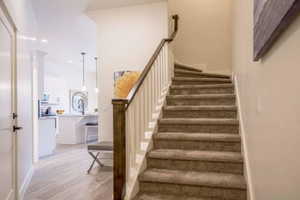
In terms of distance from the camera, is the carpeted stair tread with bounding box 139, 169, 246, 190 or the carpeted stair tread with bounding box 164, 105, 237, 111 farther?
the carpeted stair tread with bounding box 164, 105, 237, 111

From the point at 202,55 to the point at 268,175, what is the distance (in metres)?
4.25

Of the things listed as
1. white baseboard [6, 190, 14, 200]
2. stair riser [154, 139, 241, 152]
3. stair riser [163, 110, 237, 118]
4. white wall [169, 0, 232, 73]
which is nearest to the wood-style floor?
white baseboard [6, 190, 14, 200]

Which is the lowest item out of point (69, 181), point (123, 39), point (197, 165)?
point (69, 181)

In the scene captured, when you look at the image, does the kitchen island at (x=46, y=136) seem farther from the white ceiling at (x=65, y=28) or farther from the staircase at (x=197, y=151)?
the staircase at (x=197, y=151)

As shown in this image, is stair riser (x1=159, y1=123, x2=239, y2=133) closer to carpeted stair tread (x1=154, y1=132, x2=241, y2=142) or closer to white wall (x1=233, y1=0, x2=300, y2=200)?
carpeted stair tread (x1=154, y1=132, x2=241, y2=142)

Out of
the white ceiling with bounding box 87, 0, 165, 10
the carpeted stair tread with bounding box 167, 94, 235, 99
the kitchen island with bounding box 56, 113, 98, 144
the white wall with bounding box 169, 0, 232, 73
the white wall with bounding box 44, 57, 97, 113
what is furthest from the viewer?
the white wall with bounding box 44, 57, 97, 113

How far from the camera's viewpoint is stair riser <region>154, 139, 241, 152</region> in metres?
2.89

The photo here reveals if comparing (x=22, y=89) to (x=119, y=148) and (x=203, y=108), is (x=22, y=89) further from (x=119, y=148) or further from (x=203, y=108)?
(x=203, y=108)

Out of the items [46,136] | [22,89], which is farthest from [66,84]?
[22,89]

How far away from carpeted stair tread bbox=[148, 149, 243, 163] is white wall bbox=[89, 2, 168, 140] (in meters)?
1.88

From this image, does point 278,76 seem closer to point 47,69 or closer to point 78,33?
point 78,33

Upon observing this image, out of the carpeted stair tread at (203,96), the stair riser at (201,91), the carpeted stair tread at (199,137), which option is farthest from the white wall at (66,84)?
the carpeted stair tread at (199,137)

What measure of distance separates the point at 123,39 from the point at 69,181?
2673mm

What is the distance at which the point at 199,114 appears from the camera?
3498 millimetres
